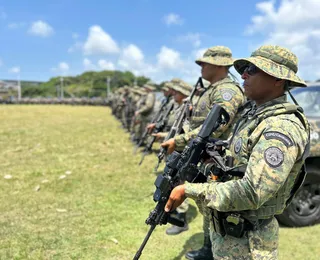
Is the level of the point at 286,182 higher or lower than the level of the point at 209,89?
lower

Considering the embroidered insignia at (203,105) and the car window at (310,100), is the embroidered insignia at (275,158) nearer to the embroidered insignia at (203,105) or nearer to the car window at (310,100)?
the embroidered insignia at (203,105)

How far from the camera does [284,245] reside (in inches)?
148

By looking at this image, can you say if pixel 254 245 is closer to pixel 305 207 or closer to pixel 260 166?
pixel 260 166

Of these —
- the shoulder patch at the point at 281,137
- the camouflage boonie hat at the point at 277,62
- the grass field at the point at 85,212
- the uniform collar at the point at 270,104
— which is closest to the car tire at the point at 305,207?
the grass field at the point at 85,212

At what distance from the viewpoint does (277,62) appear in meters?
1.80

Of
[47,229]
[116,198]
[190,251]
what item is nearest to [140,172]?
[116,198]

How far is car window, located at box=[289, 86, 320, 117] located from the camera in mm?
4632

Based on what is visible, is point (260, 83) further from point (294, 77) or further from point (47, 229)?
point (47, 229)

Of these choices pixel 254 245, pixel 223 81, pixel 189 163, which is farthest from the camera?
pixel 223 81

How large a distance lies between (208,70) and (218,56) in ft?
0.57

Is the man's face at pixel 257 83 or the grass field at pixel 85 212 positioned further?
the grass field at pixel 85 212

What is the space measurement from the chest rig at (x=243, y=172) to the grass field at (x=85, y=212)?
1.91m

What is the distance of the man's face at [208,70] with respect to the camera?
347 cm

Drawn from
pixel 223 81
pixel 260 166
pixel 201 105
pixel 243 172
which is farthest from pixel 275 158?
pixel 201 105
